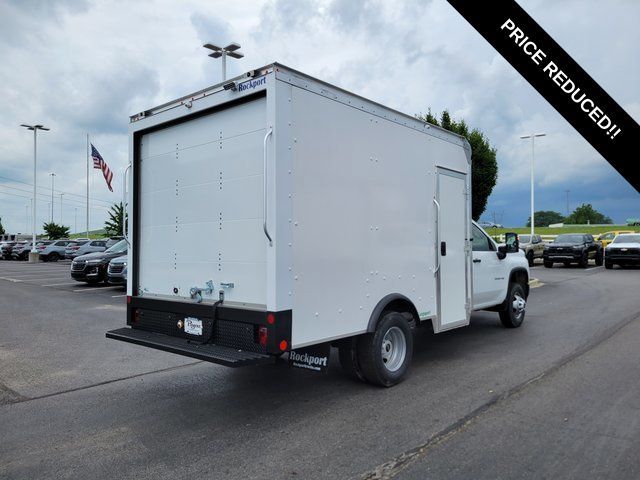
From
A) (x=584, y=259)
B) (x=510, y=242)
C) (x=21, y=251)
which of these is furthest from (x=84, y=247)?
(x=510, y=242)

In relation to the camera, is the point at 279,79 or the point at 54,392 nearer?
the point at 279,79

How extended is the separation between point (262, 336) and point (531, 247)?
23.7 m

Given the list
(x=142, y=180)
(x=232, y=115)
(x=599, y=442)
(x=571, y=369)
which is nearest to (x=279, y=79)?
(x=232, y=115)

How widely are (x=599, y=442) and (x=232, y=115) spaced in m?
4.09

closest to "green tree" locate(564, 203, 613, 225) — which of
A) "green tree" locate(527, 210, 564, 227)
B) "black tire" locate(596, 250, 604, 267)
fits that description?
"green tree" locate(527, 210, 564, 227)

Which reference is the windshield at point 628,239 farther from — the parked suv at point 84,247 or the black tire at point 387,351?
the parked suv at point 84,247

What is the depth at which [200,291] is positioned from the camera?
16.4 feet

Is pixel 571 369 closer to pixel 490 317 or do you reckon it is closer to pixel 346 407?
pixel 346 407

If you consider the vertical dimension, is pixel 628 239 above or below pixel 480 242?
above

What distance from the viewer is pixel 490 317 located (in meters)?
9.96

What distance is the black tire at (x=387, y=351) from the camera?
509 centimetres

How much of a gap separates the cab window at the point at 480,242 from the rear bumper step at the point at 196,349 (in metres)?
4.44

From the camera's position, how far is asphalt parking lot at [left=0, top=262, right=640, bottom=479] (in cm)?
355

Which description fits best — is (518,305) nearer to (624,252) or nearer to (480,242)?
(480,242)
